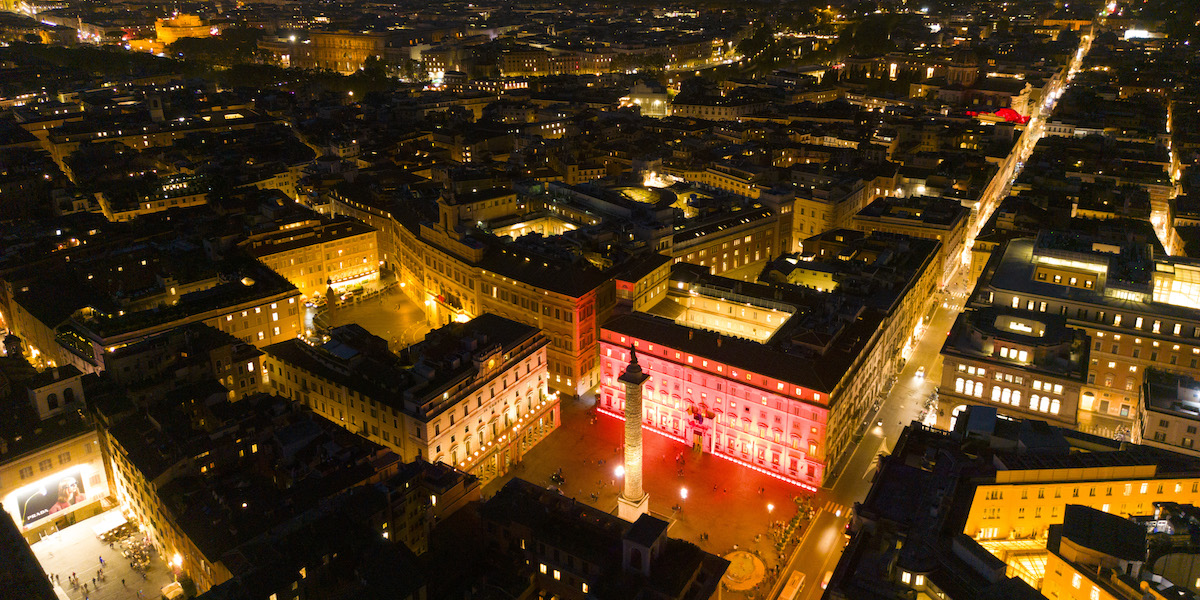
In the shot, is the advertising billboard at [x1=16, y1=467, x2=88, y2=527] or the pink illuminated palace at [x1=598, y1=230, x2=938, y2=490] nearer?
the advertising billboard at [x1=16, y1=467, x2=88, y2=527]

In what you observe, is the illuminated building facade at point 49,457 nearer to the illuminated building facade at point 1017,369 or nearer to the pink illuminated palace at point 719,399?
the pink illuminated palace at point 719,399

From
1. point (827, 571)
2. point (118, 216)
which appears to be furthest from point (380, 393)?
point (118, 216)

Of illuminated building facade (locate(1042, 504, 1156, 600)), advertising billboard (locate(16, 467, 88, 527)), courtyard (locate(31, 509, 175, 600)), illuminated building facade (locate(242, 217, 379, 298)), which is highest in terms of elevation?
illuminated building facade (locate(242, 217, 379, 298))

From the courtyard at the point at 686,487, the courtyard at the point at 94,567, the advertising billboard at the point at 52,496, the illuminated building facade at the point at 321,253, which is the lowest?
the courtyard at the point at 686,487

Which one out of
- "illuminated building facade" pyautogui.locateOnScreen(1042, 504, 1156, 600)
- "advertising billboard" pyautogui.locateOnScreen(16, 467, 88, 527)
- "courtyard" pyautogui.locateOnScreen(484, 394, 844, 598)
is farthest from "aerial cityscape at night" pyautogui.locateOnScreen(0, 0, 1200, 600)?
"advertising billboard" pyautogui.locateOnScreen(16, 467, 88, 527)

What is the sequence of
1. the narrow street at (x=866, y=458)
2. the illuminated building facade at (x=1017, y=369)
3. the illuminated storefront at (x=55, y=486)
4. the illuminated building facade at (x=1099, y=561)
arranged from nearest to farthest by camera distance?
the illuminated building facade at (x=1099, y=561), the narrow street at (x=866, y=458), the illuminated storefront at (x=55, y=486), the illuminated building facade at (x=1017, y=369)

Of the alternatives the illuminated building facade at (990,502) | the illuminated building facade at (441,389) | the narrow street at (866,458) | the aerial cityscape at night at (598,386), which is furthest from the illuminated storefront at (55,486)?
the illuminated building facade at (990,502)

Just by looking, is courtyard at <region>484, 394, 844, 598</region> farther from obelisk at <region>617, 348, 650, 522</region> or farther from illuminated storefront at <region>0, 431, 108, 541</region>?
illuminated storefront at <region>0, 431, 108, 541</region>
